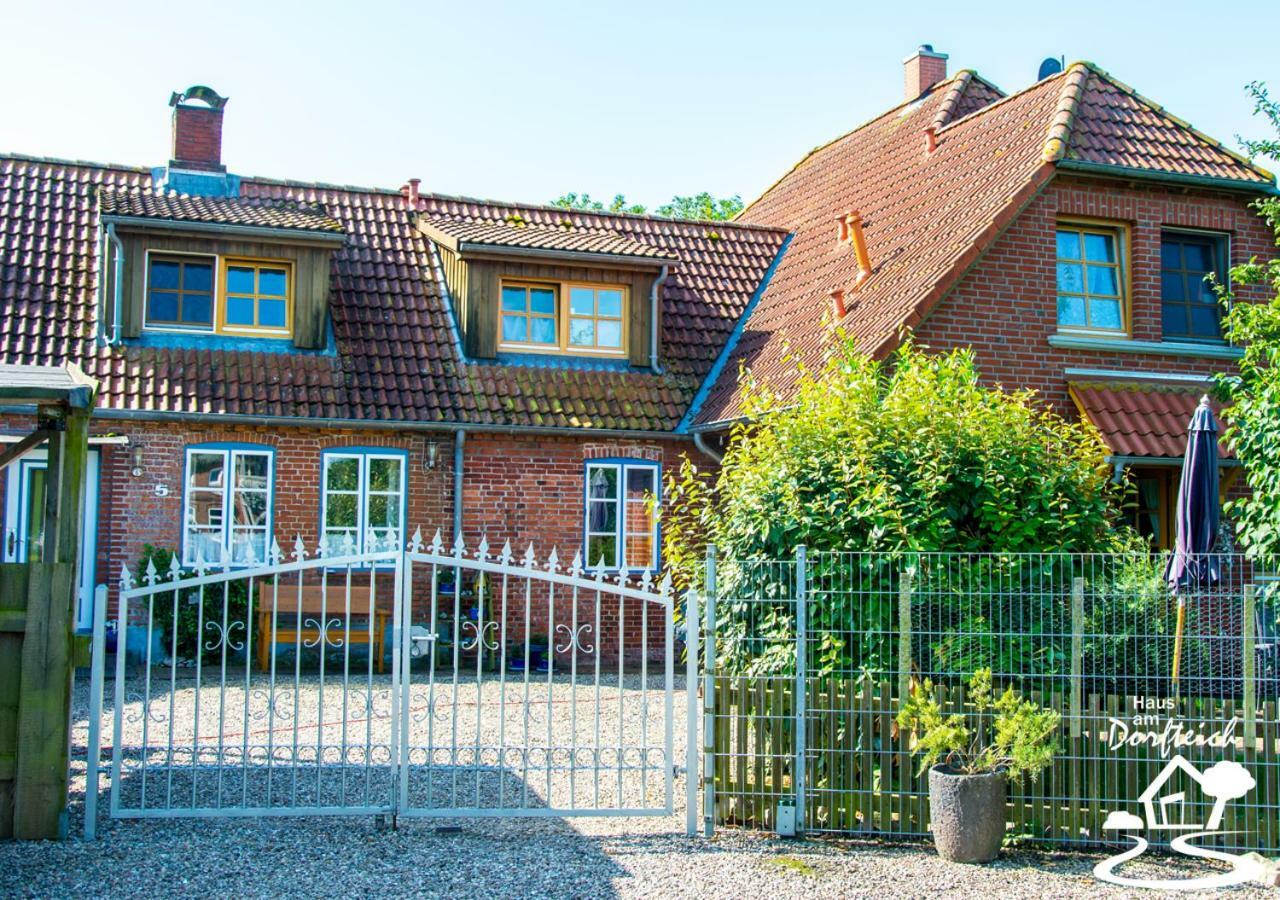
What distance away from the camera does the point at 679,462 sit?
59.2ft

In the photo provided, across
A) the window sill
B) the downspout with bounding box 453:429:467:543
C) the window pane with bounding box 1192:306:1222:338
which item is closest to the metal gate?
Answer: the downspout with bounding box 453:429:467:543

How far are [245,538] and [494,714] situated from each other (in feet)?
17.7

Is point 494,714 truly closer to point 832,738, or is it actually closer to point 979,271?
point 832,738

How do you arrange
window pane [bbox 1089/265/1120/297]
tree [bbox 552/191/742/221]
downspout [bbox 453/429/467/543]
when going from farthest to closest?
1. tree [bbox 552/191/742/221]
2. downspout [bbox 453/429/467/543]
3. window pane [bbox 1089/265/1120/297]

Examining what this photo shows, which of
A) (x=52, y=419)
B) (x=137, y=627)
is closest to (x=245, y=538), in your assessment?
(x=137, y=627)

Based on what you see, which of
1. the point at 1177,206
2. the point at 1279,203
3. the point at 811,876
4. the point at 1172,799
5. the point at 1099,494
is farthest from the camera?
the point at 1177,206

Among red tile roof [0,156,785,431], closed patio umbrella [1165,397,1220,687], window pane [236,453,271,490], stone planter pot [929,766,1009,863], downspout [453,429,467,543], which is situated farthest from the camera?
downspout [453,429,467,543]

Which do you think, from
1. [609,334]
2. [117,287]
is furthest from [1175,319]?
[117,287]

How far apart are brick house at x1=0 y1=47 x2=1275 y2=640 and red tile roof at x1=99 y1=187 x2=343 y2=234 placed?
6 cm

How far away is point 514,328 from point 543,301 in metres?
0.62

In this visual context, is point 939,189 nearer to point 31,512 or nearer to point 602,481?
point 602,481

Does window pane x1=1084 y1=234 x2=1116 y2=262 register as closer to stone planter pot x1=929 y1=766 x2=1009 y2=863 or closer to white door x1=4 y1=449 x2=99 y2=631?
stone planter pot x1=929 y1=766 x2=1009 y2=863

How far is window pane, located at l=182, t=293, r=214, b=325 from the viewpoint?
1714 cm

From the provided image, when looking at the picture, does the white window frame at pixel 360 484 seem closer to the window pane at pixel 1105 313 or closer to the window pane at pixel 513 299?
the window pane at pixel 513 299
